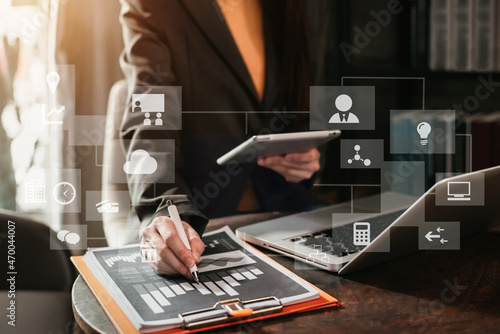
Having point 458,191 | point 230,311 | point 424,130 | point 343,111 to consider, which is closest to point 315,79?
point 343,111

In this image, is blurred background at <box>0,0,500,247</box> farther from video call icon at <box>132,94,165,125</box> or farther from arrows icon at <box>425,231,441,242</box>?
arrows icon at <box>425,231,441,242</box>

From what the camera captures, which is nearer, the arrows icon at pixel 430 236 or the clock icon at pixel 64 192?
the arrows icon at pixel 430 236

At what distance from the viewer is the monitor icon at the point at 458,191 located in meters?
0.61

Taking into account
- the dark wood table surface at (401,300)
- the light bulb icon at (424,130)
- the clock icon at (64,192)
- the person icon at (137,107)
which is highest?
the person icon at (137,107)

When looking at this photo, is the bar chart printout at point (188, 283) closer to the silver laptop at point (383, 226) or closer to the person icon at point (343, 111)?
the silver laptop at point (383, 226)

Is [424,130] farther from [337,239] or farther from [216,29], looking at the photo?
[337,239]

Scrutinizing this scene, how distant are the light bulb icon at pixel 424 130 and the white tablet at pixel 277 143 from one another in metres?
0.64

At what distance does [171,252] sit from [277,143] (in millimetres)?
285

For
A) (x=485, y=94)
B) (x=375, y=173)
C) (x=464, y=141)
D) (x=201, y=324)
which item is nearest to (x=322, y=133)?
(x=201, y=324)

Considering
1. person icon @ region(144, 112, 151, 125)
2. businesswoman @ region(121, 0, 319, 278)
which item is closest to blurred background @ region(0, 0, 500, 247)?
businesswoman @ region(121, 0, 319, 278)

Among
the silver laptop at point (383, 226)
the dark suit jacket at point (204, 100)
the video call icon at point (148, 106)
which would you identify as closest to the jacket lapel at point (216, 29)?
the dark suit jacket at point (204, 100)

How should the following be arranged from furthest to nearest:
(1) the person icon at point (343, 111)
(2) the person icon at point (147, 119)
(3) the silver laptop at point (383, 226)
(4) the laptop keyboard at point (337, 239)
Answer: (1) the person icon at point (343, 111) < (2) the person icon at point (147, 119) < (4) the laptop keyboard at point (337, 239) < (3) the silver laptop at point (383, 226)

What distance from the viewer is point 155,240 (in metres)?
0.67

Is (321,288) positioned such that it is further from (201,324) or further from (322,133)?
(322,133)
